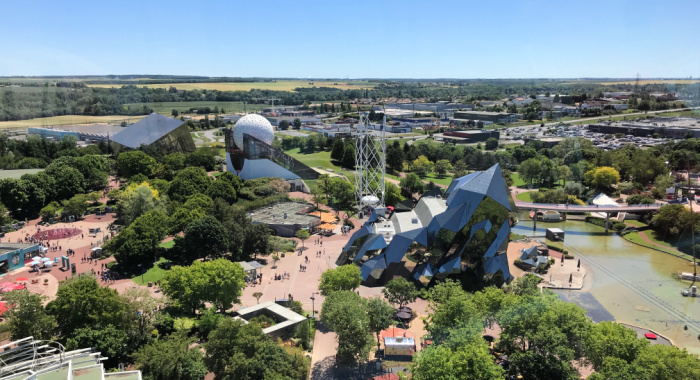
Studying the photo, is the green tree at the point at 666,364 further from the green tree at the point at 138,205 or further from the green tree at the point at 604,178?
the green tree at the point at 604,178

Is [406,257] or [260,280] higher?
[406,257]

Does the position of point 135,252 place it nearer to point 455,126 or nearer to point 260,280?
point 260,280

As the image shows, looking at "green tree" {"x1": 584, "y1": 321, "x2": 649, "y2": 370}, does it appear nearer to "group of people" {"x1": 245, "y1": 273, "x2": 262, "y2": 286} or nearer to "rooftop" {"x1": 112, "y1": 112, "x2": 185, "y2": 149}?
"group of people" {"x1": 245, "y1": 273, "x2": 262, "y2": 286}

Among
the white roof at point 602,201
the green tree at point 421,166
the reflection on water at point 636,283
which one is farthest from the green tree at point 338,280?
the green tree at point 421,166

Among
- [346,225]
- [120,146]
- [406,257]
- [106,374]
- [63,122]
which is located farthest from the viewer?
[63,122]

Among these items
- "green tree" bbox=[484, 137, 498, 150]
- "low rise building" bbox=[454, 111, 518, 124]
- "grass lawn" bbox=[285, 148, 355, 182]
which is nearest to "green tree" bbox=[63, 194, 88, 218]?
"grass lawn" bbox=[285, 148, 355, 182]

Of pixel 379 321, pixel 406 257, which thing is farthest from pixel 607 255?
pixel 379 321
